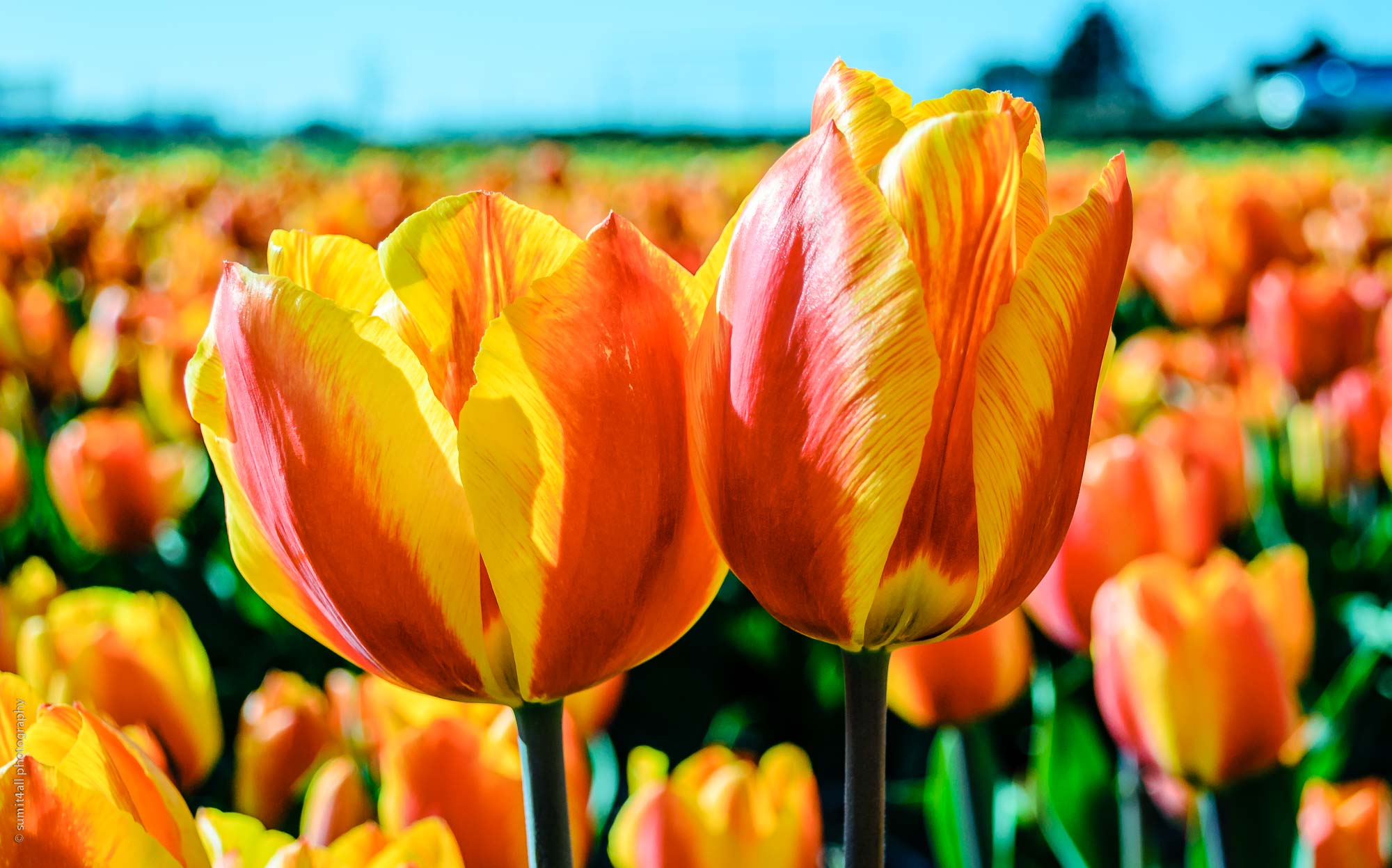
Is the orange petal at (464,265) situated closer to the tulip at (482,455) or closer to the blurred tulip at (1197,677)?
the tulip at (482,455)

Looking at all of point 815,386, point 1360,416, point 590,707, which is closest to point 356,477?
point 815,386

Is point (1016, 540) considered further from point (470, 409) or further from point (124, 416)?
point (124, 416)

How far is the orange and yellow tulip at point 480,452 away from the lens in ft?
1.20

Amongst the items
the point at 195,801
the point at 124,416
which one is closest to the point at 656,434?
the point at 195,801

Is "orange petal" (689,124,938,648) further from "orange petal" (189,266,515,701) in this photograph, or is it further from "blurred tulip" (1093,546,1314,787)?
"blurred tulip" (1093,546,1314,787)

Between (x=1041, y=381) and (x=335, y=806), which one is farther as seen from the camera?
(x=335, y=806)

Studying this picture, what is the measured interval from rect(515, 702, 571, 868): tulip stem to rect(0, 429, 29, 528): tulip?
104 cm

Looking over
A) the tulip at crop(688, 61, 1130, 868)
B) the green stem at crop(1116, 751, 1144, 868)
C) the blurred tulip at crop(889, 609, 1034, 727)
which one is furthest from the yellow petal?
the green stem at crop(1116, 751, 1144, 868)

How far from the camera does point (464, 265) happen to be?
0.41m

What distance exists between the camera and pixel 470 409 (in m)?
0.37

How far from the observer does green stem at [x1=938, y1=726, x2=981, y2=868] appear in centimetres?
81

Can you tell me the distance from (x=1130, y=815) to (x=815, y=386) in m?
0.67

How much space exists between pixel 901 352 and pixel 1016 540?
0.26 feet

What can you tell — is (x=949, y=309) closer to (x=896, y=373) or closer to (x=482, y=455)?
(x=896, y=373)
